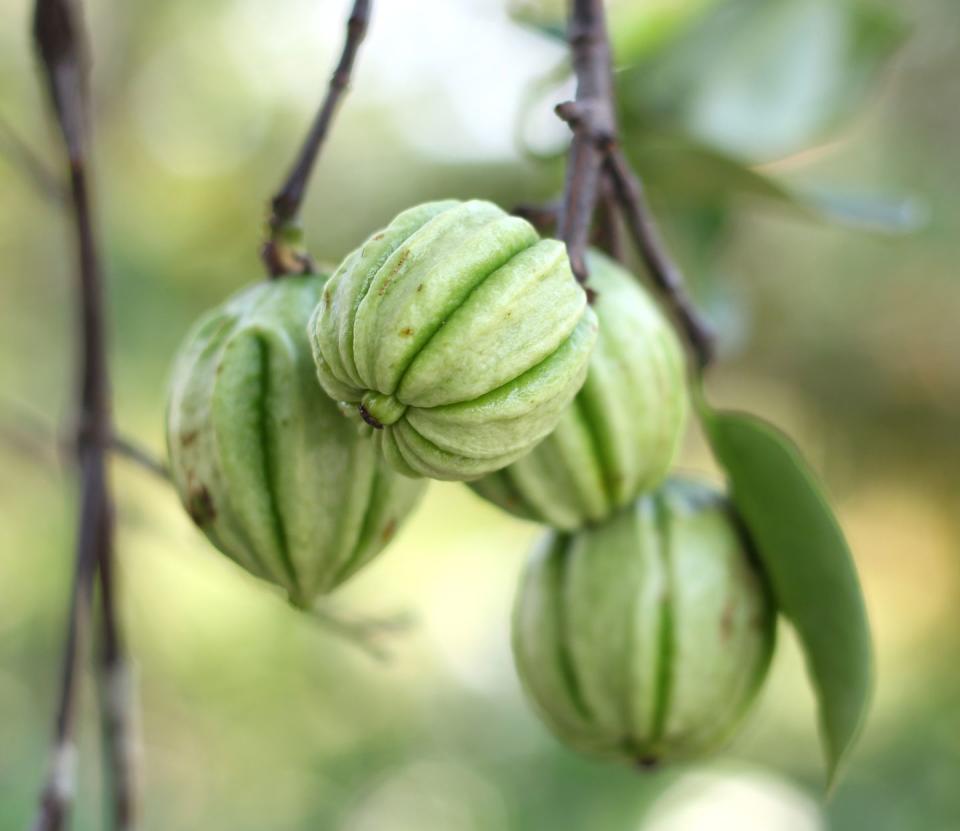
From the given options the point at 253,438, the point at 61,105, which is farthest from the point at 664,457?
the point at 61,105

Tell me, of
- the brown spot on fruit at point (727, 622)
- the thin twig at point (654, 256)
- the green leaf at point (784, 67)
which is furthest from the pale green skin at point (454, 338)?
the green leaf at point (784, 67)

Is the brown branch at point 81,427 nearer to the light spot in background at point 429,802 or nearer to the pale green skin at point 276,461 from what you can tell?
the pale green skin at point 276,461

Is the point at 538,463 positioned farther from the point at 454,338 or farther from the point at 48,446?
the point at 48,446

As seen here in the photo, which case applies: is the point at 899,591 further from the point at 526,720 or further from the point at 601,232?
the point at 601,232

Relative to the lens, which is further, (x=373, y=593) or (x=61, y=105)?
(x=373, y=593)

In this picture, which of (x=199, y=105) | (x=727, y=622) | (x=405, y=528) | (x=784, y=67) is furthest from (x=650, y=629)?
(x=199, y=105)
